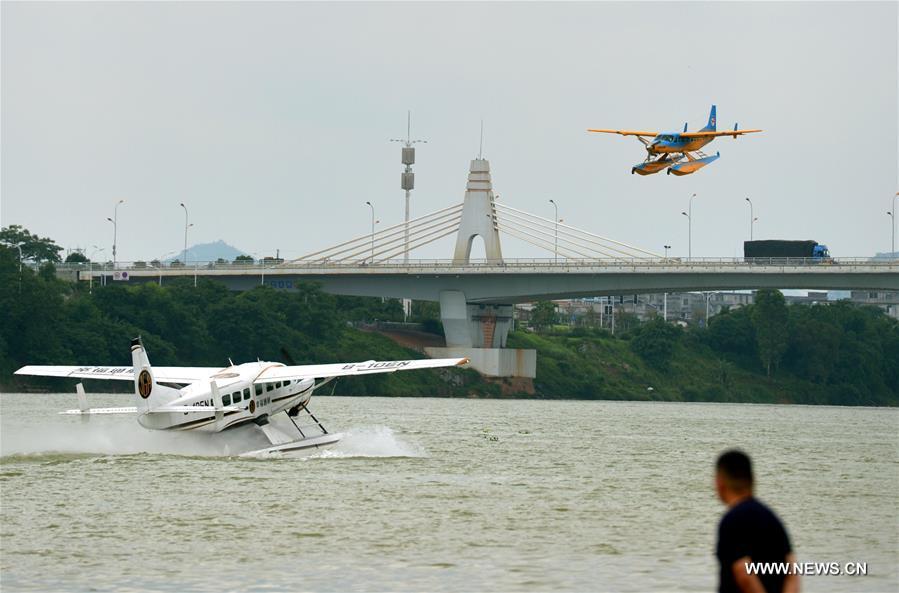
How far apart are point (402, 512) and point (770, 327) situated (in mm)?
115586

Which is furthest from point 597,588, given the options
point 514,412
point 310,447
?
point 514,412

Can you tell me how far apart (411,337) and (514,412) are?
4094 cm

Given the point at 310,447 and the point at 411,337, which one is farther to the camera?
the point at 411,337

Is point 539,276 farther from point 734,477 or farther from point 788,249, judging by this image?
point 734,477

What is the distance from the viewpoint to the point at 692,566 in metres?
22.2

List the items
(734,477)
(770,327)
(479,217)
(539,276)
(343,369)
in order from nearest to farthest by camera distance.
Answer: (734,477)
(343,369)
(539,276)
(479,217)
(770,327)

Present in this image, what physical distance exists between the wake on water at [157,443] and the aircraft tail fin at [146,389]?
5.53ft

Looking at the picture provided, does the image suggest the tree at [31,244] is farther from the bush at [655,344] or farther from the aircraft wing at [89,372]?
the aircraft wing at [89,372]

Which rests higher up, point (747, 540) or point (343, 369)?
point (343, 369)

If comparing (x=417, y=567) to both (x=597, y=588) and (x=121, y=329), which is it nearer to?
(x=597, y=588)

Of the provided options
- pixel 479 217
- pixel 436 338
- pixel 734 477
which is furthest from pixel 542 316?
pixel 734 477

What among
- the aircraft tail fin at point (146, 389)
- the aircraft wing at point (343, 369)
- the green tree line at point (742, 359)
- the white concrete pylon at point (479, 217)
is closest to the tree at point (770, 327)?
the green tree line at point (742, 359)

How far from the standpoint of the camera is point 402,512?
28.5 metres

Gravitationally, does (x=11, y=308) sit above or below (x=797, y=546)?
above
